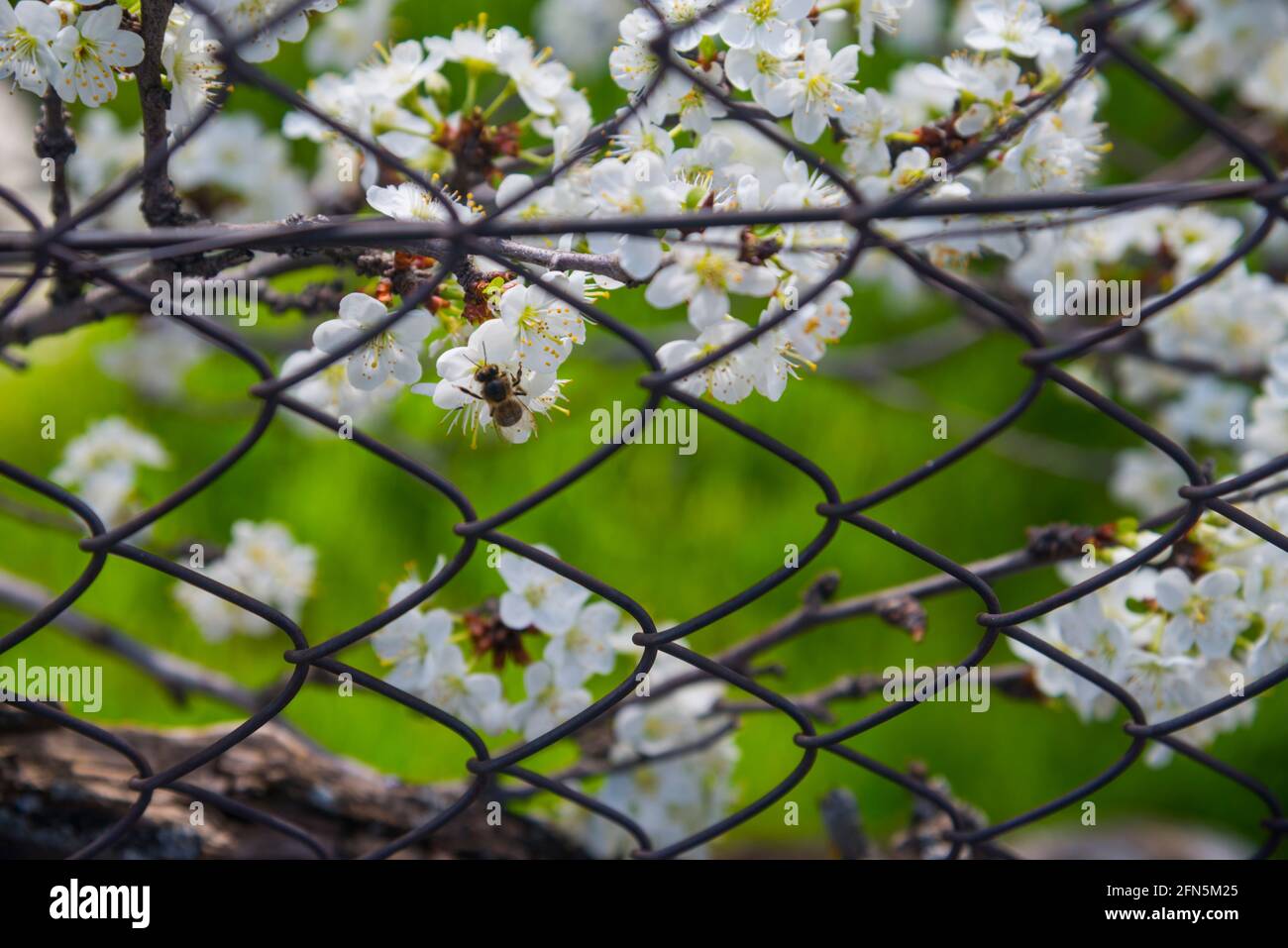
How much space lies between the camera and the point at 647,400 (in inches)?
37.9

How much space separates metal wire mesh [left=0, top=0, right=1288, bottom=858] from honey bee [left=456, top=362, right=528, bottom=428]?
95 mm

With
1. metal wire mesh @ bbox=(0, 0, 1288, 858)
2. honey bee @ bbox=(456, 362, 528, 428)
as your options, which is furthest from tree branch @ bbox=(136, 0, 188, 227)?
honey bee @ bbox=(456, 362, 528, 428)

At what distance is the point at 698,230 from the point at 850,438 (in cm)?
208

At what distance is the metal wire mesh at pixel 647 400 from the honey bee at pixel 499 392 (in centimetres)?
10

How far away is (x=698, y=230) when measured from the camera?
94cm

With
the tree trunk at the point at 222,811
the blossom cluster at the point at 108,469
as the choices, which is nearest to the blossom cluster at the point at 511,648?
the tree trunk at the point at 222,811

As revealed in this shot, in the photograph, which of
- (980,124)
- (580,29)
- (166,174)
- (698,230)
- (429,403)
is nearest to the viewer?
(698,230)

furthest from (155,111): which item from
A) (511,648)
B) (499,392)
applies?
(511,648)

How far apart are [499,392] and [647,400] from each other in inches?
6.2

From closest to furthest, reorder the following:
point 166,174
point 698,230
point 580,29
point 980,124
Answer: point 698,230
point 166,174
point 980,124
point 580,29

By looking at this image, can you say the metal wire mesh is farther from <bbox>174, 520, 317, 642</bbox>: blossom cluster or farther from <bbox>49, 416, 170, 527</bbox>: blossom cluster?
<bbox>49, 416, 170, 527</bbox>: blossom cluster

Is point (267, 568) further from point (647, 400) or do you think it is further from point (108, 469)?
point (647, 400)

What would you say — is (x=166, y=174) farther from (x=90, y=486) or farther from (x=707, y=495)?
(x=707, y=495)
